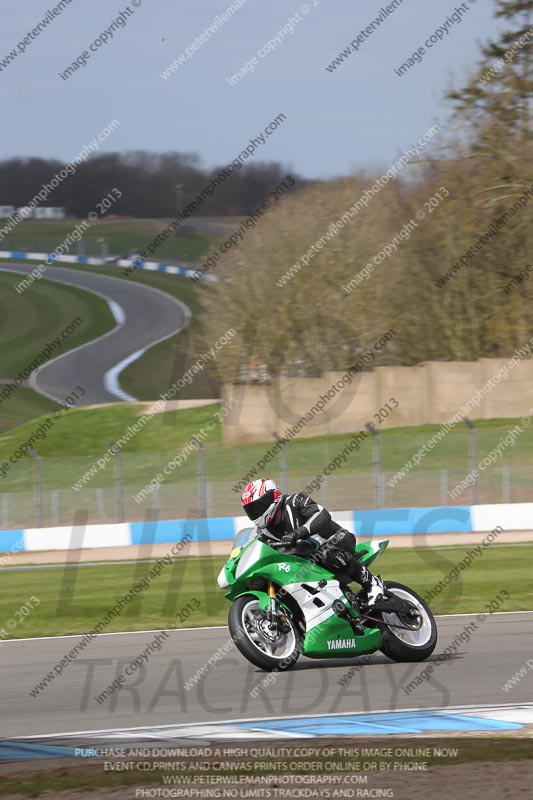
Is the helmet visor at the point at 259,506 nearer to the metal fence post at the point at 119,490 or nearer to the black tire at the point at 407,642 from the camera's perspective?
the black tire at the point at 407,642

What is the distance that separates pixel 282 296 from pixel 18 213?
56.4m

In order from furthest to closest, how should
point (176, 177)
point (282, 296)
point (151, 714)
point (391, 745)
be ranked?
point (176, 177) → point (282, 296) → point (151, 714) → point (391, 745)

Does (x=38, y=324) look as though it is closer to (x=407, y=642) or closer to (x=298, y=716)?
(x=407, y=642)

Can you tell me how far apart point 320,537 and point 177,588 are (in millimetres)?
7791

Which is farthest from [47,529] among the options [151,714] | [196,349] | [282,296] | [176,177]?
[176,177]

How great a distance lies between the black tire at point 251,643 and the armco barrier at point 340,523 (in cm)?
1251

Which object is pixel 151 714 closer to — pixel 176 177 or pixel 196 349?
pixel 196 349

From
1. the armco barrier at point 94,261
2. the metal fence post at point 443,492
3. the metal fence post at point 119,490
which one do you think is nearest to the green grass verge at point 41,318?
the armco barrier at point 94,261

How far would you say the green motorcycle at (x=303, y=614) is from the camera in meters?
8.99

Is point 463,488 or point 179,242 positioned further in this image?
point 179,242

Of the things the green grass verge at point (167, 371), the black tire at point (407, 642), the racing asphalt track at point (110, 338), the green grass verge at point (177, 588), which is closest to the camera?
the black tire at point (407, 642)

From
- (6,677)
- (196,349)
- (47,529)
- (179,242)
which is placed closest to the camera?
(6,677)

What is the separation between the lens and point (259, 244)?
1651 inches

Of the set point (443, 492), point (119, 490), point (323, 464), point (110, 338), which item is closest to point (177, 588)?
point (119, 490)
